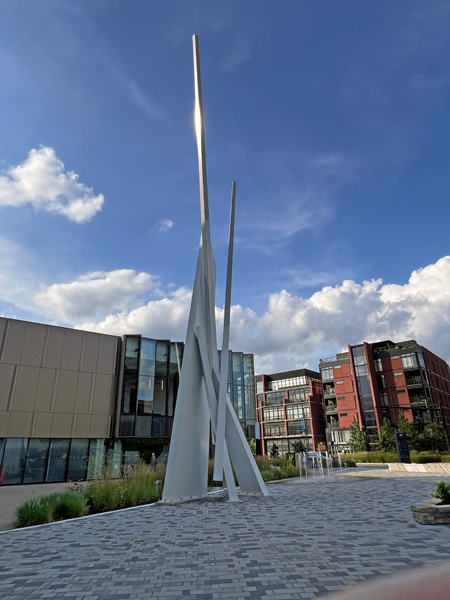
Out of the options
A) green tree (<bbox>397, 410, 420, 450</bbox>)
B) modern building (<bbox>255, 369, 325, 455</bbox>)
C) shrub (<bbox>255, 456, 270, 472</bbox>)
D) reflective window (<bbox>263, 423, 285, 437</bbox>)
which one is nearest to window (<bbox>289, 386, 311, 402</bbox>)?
modern building (<bbox>255, 369, 325, 455</bbox>)

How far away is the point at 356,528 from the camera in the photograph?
7.61 metres

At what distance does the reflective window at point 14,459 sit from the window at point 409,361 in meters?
57.3

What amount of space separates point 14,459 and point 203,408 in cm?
1611

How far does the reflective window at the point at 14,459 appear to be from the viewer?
22.1m

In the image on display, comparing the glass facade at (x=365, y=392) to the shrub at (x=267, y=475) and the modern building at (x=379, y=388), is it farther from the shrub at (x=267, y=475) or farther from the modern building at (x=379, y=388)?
the shrub at (x=267, y=475)

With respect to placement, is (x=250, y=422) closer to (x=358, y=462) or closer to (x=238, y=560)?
(x=358, y=462)

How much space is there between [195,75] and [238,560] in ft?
51.8

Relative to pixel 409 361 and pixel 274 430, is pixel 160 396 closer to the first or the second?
pixel 409 361

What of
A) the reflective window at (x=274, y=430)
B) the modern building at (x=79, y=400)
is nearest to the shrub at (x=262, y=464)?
the modern building at (x=79, y=400)

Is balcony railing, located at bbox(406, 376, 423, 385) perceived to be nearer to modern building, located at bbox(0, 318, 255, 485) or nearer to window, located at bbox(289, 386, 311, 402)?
window, located at bbox(289, 386, 311, 402)

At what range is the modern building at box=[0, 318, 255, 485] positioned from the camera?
22906 mm

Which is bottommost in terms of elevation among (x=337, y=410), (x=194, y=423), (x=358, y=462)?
(x=358, y=462)

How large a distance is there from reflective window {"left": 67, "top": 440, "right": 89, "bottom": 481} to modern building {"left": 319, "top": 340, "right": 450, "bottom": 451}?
45.2 metres

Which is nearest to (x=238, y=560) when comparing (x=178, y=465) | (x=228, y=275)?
(x=178, y=465)
